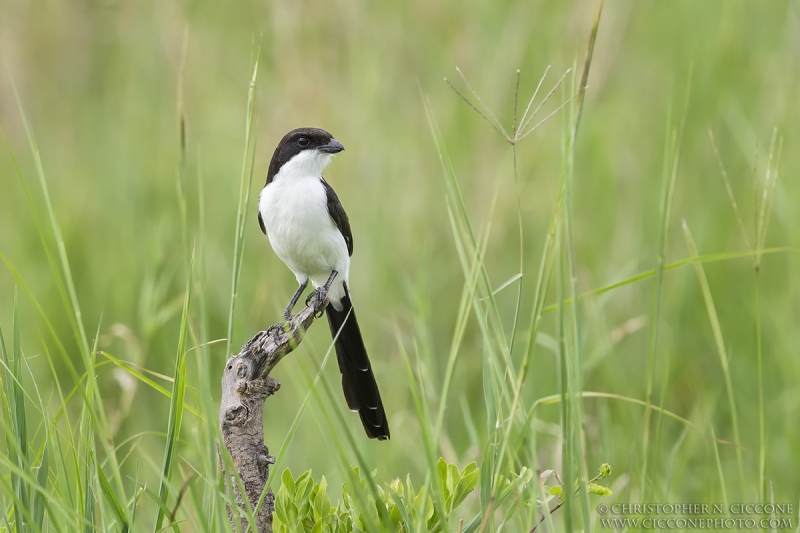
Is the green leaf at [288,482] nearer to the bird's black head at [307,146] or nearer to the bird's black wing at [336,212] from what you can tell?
the bird's black wing at [336,212]

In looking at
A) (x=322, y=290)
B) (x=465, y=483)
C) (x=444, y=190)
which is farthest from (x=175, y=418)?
(x=444, y=190)

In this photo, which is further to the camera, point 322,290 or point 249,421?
point 322,290

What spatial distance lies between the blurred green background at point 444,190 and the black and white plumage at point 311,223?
75 centimetres

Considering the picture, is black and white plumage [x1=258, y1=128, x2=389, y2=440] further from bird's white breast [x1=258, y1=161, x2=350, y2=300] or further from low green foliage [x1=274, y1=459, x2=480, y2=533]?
low green foliage [x1=274, y1=459, x2=480, y2=533]

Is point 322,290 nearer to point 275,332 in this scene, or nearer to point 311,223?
point 311,223

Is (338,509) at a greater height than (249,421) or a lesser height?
lesser

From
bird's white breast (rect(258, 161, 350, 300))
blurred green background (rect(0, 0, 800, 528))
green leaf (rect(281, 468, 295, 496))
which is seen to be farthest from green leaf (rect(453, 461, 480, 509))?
blurred green background (rect(0, 0, 800, 528))

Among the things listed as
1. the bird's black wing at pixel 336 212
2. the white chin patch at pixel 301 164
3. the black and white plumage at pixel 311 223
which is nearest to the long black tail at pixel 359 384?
the black and white plumage at pixel 311 223

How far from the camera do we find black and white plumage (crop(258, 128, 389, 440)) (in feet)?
12.8

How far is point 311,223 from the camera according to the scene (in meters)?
3.95

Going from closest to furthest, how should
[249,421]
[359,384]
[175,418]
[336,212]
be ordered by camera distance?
[175,418]
[249,421]
[359,384]
[336,212]

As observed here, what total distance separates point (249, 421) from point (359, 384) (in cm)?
117

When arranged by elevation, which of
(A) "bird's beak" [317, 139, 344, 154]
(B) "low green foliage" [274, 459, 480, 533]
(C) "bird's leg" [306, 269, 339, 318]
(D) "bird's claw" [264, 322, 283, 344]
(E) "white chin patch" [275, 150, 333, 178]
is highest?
(A) "bird's beak" [317, 139, 344, 154]

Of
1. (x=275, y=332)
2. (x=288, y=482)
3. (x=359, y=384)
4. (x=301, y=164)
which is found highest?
(x=301, y=164)
